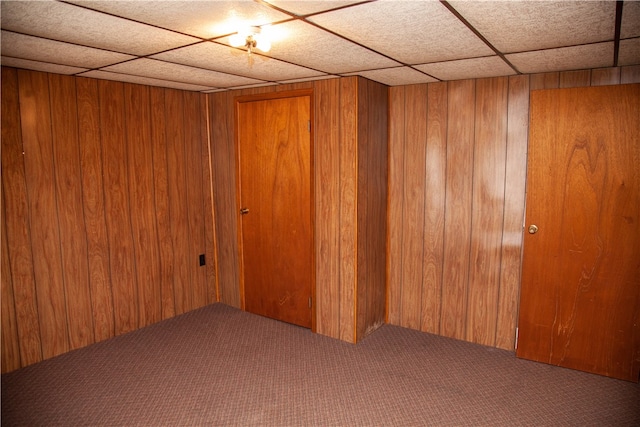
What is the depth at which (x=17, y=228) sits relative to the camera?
300cm

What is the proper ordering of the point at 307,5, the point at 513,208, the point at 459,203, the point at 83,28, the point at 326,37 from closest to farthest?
the point at 307,5 < the point at 83,28 < the point at 326,37 < the point at 513,208 < the point at 459,203

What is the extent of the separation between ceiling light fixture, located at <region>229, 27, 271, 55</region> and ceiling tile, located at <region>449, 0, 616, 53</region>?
860mm

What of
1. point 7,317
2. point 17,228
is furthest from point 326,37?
point 7,317

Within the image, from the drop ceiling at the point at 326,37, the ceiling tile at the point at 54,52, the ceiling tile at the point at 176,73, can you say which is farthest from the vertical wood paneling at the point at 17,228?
the ceiling tile at the point at 176,73

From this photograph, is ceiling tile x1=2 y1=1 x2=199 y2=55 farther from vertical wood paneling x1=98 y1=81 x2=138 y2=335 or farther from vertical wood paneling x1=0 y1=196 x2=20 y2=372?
vertical wood paneling x1=0 y1=196 x2=20 y2=372

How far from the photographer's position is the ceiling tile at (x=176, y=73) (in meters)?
2.75

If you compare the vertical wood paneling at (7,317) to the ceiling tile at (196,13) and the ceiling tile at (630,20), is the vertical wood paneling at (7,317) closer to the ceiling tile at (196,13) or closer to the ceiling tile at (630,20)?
the ceiling tile at (196,13)

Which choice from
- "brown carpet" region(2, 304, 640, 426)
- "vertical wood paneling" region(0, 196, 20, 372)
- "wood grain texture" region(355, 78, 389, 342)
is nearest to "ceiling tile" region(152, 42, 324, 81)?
"wood grain texture" region(355, 78, 389, 342)

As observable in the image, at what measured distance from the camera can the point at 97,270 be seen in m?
3.47

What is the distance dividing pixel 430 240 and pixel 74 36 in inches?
113

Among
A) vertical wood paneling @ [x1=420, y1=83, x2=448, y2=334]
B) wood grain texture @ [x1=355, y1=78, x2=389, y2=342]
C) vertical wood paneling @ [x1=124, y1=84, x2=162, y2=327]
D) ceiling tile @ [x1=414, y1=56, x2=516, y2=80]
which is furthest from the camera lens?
vertical wood paneling @ [x1=124, y1=84, x2=162, y2=327]

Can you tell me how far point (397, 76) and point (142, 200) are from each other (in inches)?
94.5

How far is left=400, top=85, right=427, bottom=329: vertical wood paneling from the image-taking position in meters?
3.55

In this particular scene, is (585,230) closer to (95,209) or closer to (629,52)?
(629,52)
